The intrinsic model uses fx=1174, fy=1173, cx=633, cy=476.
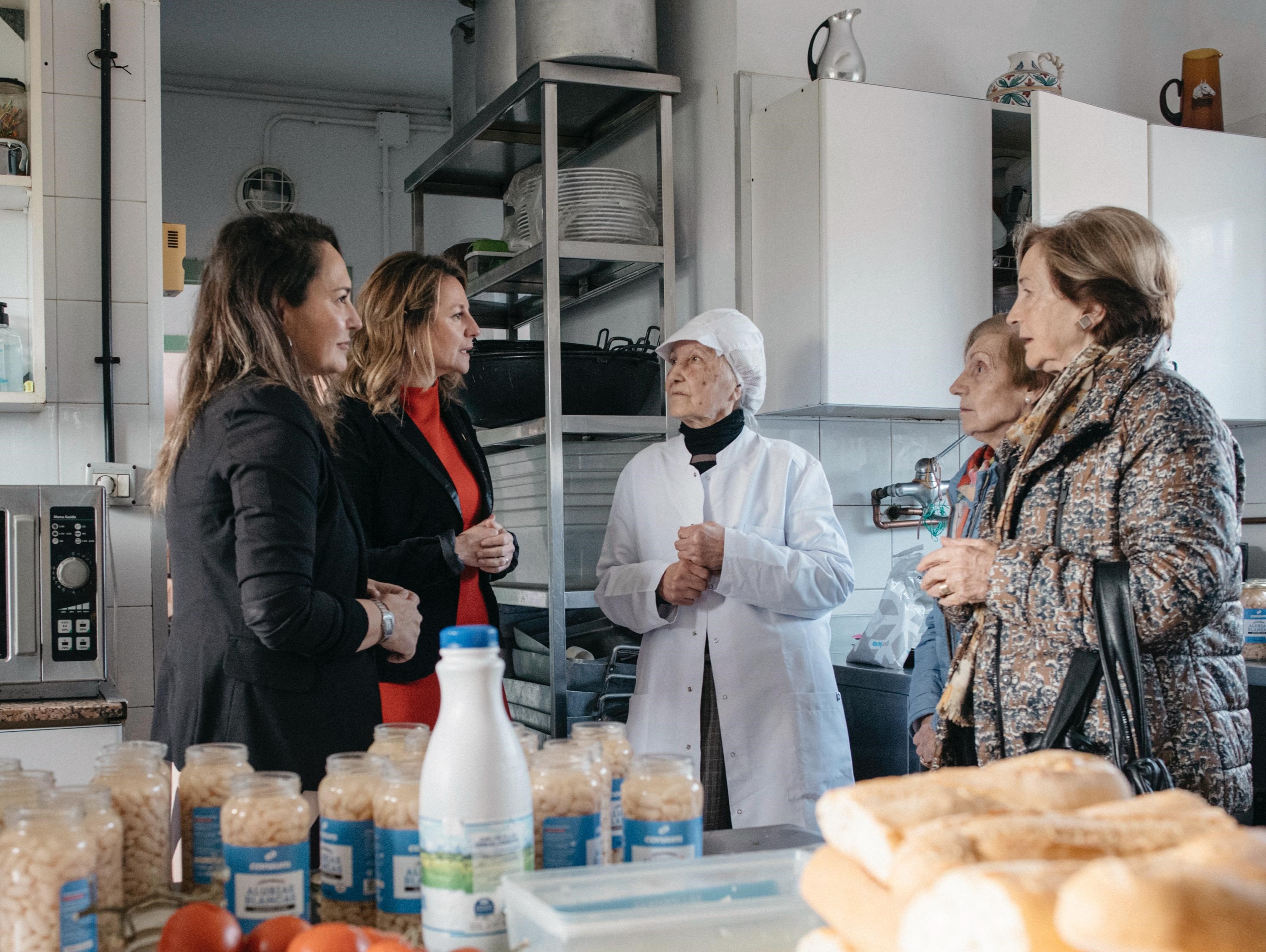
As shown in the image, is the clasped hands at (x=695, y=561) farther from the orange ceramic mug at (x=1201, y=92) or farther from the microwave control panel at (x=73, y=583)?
the orange ceramic mug at (x=1201, y=92)

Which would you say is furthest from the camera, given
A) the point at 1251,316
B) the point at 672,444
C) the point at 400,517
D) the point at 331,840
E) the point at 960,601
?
the point at 1251,316

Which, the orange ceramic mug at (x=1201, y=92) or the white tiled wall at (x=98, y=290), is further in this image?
the orange ceramic mug at (x=1201, y=92)

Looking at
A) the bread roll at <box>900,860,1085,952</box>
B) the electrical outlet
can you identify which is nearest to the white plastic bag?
the electrical outlet

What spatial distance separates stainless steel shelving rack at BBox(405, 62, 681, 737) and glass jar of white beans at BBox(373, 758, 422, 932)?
187cm

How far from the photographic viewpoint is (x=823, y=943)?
616mm

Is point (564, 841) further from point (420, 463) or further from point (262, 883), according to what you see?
point (420, 463)

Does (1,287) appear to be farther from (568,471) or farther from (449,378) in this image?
(568,471)

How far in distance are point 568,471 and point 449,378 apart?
2.13 ft

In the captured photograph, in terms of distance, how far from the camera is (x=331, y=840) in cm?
92

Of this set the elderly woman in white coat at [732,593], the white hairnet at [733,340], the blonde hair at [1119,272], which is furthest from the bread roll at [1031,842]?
the white hairnet at [733,340]

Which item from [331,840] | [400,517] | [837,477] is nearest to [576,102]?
[837,477]

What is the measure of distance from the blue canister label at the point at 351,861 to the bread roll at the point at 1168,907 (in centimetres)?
60

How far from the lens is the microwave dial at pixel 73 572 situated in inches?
92.8

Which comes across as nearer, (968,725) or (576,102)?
(968,725)
